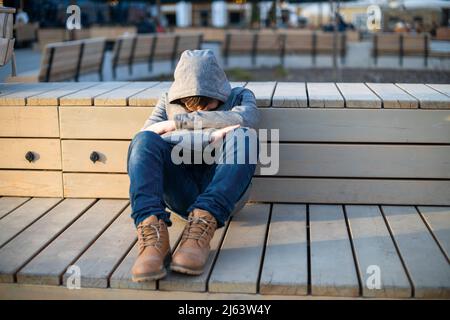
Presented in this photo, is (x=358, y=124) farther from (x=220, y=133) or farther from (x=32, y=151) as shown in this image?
(x=32, y=151)

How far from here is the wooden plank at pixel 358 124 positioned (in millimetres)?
3252

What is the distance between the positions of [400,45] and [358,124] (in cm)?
897

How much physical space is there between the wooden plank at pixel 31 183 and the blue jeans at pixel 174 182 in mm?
985

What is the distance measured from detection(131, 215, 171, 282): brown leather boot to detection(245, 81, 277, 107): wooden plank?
3.62 feet

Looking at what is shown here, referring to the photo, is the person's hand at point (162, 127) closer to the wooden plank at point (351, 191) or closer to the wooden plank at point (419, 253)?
the wooden plank at point (351, 191)

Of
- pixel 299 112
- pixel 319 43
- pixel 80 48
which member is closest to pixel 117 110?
pixel 299 112

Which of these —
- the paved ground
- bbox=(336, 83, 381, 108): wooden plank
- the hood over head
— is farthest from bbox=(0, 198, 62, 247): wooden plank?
the paved ground

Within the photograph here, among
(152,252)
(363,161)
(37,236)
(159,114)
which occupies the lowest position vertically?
(37,236)

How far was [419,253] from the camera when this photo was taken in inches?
104

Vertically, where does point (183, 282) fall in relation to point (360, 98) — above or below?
below

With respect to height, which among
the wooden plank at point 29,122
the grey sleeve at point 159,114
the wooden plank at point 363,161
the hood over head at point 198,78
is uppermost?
the hood over head at point 198,78

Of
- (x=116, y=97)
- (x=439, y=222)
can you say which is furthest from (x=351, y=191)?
(x=116, y=97)

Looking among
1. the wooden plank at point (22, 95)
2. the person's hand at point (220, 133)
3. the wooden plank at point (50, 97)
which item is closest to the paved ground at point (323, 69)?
the wooden plank at point (22, 95)
